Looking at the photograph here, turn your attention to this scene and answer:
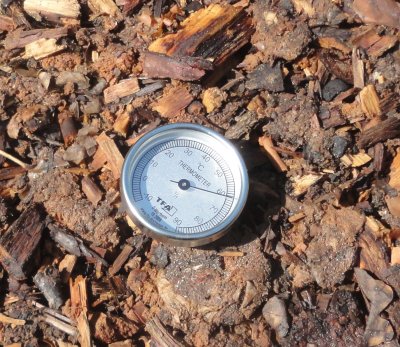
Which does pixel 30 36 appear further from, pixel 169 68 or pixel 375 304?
pixel 375 304

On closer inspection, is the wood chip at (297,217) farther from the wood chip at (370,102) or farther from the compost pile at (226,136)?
the wood chip at (370,102)

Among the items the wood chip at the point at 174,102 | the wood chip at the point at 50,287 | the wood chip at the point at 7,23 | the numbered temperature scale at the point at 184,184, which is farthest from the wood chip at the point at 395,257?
the wood chip at the point at 7,23

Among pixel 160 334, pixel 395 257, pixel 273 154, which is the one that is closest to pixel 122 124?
pixel 273 154

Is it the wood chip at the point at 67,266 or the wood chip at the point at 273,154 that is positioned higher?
the wood chip at the point at 67,266

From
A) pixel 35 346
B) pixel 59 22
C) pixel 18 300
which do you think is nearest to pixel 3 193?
pixel 18 300

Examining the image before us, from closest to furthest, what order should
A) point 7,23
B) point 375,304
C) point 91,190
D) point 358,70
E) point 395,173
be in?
point 375,304, point 91,190, point 395,173, point 358,70, point 7,23

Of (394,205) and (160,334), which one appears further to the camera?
(394,205)

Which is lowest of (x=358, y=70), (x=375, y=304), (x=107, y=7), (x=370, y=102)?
(x=375, y=304)
